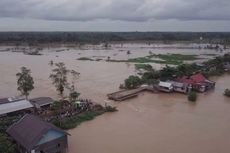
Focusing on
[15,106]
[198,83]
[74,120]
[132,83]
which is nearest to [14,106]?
[15,106]

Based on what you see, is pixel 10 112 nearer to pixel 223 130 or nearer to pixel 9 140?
pixel 9 140

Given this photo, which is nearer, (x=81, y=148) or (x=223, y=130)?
(x=81, y=148)

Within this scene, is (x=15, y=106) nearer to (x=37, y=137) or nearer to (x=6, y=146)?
(x=6, y=146)

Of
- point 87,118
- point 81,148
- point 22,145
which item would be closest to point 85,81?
point 87,118

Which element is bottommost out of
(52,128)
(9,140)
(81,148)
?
(81,148)

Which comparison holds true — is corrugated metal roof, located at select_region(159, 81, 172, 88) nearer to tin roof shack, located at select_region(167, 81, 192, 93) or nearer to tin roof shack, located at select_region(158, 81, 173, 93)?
tin roof shack, located at select_region(158, 81, 173, 93)

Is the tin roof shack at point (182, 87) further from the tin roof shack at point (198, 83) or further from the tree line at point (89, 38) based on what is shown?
the tree line at point (89, 38)

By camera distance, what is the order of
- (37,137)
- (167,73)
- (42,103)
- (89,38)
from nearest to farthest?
(37,137), (42,103), (167,73), (89,38)
